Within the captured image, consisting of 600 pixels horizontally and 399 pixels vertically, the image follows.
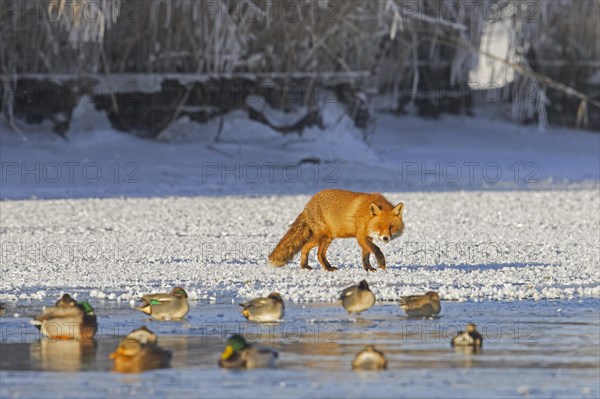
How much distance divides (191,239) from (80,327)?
19.3 ft

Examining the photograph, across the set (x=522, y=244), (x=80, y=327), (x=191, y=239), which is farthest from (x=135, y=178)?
(x=80, y=327)

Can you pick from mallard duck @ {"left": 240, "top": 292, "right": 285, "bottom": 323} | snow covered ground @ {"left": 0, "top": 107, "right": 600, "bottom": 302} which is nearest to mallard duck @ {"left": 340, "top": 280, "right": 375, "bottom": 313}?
mallard duck @ {"left": 240, "top": 292, "right": 285, "bottom": 323}

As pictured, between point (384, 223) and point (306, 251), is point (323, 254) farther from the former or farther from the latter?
point (384, 223)

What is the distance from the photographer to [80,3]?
20.8 meters

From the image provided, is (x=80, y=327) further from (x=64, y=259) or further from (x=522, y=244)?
(x=522, y=244)

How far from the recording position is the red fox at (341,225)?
11.8 meters

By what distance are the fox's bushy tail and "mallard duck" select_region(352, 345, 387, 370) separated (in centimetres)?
435

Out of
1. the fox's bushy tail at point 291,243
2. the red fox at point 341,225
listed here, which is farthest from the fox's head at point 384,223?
the fox's bushy tail at point 291,243

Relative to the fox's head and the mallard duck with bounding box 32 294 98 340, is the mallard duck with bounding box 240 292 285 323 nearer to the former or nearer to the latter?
the mallard duck with bounding box 32 294 98 340

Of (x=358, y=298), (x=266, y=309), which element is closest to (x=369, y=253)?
(x=358, y=298)

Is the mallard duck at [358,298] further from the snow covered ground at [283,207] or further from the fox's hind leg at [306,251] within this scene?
the fox's hind leg at [306,251]

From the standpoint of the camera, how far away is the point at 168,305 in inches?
367

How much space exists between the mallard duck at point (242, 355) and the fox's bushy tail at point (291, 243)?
14.1 feet

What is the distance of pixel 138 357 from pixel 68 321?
967 mm
